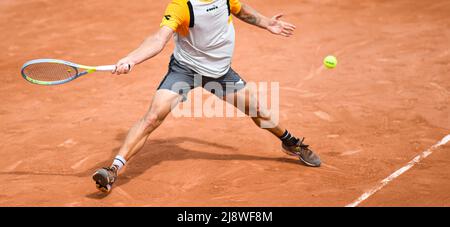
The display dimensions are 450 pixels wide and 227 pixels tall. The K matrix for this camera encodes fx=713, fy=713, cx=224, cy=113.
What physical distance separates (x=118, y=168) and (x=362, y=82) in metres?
4.92

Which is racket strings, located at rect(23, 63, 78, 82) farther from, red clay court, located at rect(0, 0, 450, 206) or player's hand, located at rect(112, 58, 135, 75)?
red clay court, located at rect(0, 0, 450, 206)

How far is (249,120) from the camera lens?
9.80 metres

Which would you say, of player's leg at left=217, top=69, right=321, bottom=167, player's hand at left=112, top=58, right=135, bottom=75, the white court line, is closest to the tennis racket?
player's hand at left=112, top=58, right=135, bottom=75

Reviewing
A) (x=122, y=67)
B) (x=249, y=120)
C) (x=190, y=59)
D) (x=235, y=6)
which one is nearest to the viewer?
(x=122, y=67)

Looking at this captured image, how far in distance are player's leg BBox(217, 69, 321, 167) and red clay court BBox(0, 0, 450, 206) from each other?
15 cm

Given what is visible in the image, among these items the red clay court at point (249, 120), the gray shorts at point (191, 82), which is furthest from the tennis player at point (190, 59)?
the red clay court at point (249, 120)

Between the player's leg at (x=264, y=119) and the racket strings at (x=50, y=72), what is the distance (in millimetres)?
1718

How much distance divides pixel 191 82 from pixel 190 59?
25cm

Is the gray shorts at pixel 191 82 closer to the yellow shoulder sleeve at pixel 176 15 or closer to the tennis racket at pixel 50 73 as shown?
the yellow shoulder sleeve at pixel 176 15

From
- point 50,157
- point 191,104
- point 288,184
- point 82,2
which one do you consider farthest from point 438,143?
point 82,2

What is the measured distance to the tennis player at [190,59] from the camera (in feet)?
23.4

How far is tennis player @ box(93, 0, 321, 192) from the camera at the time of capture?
7117 millimetres

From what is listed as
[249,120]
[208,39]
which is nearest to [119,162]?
[208,39]

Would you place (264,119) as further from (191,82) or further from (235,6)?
(235,6)
